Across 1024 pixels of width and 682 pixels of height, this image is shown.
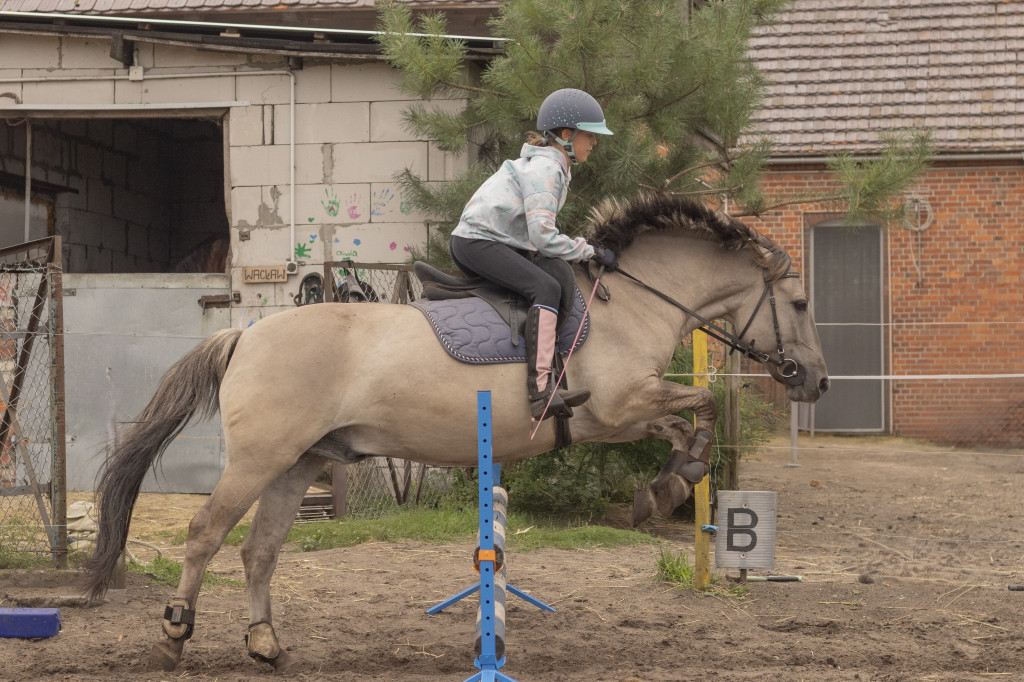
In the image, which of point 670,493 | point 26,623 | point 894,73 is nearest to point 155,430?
point 26,623

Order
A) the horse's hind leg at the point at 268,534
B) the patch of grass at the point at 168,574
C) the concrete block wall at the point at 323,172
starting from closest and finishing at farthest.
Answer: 1. the horse's hind leg at the point at 268,534
2. the patch of grass at the point at 168,574
3. the concrete block wall at the point at 323,172

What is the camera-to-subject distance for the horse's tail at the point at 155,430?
5.23 m

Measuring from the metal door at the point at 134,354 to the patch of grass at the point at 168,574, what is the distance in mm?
3361

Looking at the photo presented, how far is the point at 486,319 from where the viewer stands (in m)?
5.06

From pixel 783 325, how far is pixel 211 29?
730 cm

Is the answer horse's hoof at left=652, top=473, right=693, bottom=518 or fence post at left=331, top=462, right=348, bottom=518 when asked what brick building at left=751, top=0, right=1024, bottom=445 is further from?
horse's hoof at left=652, top=473, right=693, bottom=518

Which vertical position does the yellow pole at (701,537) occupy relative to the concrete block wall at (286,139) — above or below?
below

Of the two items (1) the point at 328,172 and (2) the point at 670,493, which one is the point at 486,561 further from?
(1) the point at 328,172

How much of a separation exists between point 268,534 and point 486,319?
1.55 metres

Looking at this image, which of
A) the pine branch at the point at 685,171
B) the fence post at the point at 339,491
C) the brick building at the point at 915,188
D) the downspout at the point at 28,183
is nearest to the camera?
the pine branch at the point at 685,171

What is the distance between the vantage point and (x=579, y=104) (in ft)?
16.6

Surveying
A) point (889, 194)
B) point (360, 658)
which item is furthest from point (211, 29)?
point (360, 658)

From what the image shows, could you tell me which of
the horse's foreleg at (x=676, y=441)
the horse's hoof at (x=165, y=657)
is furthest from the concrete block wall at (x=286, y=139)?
the horse's hoof at (x=165, y=657)

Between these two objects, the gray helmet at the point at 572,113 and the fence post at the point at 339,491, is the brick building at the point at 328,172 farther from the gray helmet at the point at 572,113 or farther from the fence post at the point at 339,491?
the gray helmet at the point at 572,113
